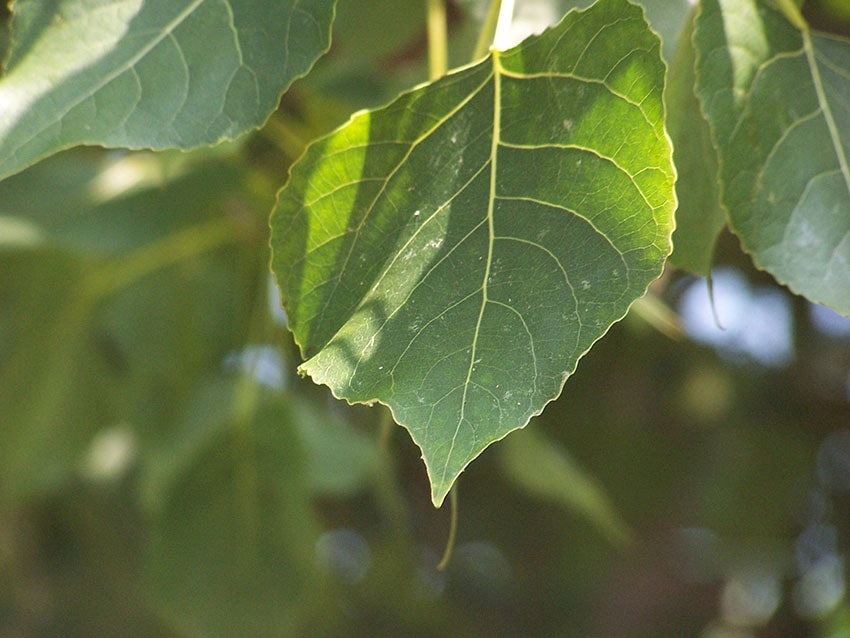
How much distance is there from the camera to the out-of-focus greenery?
0.98 m

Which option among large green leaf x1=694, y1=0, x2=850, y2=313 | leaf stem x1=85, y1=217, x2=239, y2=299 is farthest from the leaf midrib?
leaf stem x1=85, y1=217, x2=239, y2=299

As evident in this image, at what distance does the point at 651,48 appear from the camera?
1.37 ft

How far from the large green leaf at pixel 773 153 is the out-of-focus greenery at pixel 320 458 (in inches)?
16.0

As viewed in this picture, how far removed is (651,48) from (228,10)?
221mm

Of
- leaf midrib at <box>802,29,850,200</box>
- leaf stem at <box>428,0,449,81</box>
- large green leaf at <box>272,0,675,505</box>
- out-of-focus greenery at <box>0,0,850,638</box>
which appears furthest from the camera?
out-of-focus greenery at <box>0,0,850,638</box>

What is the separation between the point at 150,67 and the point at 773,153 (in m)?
0.32

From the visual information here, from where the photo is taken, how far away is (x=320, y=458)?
123 centimetres

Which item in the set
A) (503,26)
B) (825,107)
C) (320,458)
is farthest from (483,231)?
(320,458)

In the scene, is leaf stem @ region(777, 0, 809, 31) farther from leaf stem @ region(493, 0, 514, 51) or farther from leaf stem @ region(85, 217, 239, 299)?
leaf stem @ region(85, 217, 239, 299)

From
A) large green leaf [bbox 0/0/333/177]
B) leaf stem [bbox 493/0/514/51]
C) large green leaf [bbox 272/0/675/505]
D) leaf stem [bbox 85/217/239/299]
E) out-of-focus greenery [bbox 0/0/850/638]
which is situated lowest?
out-of-focus greenery [bbox 0/0/850/638]

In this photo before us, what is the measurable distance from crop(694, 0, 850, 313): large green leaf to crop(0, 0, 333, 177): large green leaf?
20 centimetres

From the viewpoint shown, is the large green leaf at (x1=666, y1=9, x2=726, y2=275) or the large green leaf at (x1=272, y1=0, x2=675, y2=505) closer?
the large green leaf at (x1=272, y1=0, x2=675, y2=505)

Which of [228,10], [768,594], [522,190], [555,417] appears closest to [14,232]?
[228,10]

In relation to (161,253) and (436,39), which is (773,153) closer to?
(436,39)
